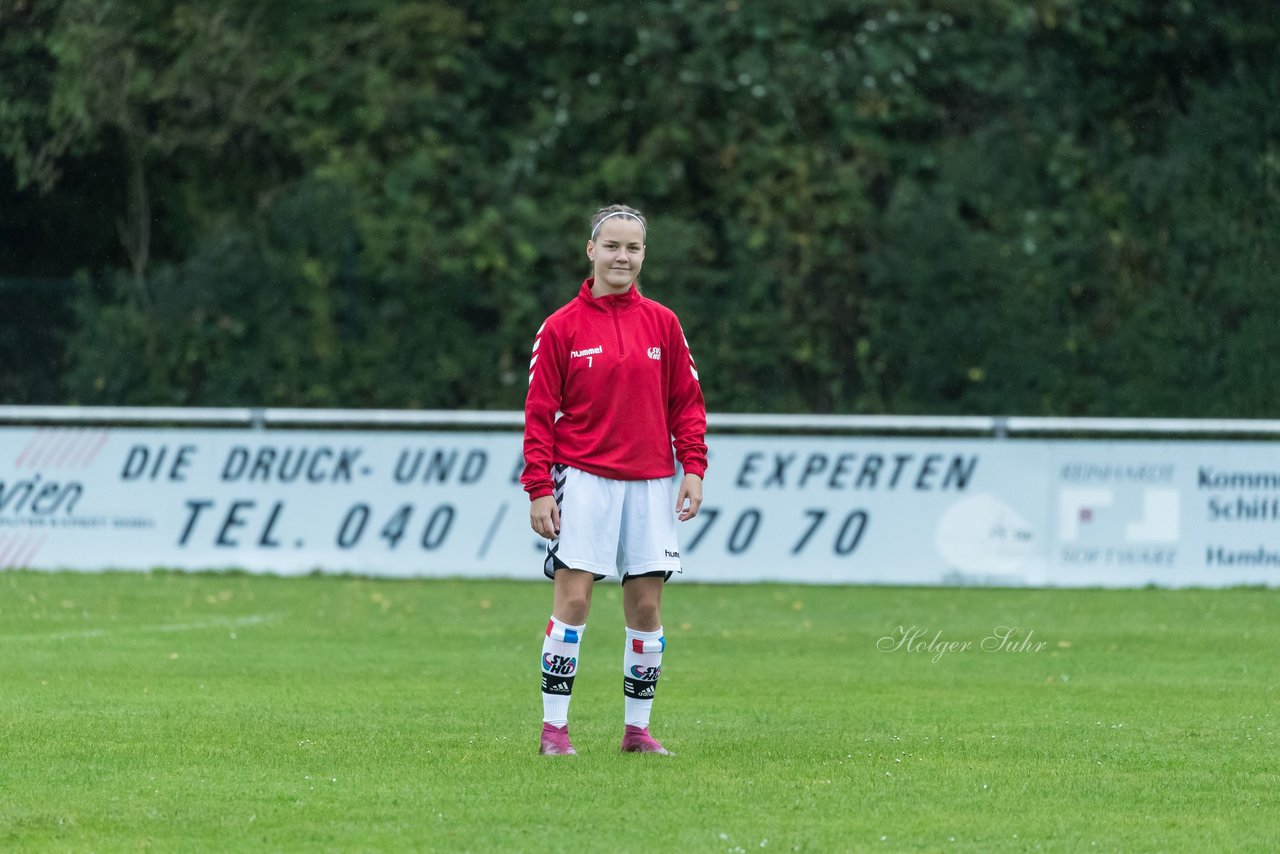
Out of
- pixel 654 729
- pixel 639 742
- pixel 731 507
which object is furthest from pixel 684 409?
pixel 731 507

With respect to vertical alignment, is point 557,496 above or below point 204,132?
above

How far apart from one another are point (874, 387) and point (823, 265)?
5.83 feet

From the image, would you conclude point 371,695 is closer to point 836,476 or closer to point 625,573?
point 625,573

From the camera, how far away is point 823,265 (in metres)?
22.5

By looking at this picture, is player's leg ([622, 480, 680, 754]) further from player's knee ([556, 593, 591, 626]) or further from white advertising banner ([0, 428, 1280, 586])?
white advertising banner ([0, 428, 1280, 586])

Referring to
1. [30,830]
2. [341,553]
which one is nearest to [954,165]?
[341,553]

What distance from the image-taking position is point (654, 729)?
8195mm

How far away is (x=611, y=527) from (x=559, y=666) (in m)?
0.55

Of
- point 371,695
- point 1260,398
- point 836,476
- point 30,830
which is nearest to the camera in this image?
point 30,830

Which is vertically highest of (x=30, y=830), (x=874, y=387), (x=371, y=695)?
(x=30, y=830)

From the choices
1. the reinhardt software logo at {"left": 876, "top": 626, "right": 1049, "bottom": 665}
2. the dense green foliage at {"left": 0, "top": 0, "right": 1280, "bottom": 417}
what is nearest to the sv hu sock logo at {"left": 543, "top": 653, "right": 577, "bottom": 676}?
the reinhardt software logo at {"left": 876, "top": 626, "right": 1049, "bottom": 665}

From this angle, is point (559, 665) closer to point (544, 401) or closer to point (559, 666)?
point (559, 666)

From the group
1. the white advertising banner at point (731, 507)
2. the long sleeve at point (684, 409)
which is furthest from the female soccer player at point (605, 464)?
the white advertising banner at point (731, 507)

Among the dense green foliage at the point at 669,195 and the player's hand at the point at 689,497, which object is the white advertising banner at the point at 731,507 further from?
the player's hand at the point at 689,497
